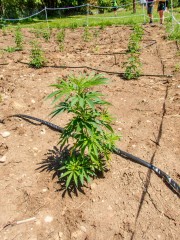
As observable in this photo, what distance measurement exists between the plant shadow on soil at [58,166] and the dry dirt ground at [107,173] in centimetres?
2

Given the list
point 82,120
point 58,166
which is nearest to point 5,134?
point 58,166

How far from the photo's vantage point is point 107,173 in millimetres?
3279

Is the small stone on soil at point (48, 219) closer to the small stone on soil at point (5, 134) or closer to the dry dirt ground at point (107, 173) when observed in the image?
the dry dirt ground at point (107, 173)

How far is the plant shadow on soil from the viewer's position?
3.07 m

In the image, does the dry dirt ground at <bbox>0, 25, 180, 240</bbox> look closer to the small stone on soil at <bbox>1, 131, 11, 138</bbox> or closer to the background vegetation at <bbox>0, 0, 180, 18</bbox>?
the small stone on soil at <bbox>1, 131, 11, 138</bbox>

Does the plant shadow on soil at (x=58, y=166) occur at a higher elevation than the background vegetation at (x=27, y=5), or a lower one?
lower

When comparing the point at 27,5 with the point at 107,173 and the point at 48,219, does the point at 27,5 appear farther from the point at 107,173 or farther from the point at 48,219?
the point at 48,219

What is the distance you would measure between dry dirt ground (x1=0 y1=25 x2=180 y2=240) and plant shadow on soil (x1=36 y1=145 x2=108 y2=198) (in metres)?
0.02

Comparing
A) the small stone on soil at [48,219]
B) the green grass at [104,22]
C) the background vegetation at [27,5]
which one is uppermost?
the background vegetation at [27,5]

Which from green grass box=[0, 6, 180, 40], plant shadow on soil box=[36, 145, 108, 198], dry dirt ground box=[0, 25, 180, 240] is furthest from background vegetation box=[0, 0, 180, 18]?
plant shadow on soil box=[36, 145, 108, 198]

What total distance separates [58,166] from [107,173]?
67 cm

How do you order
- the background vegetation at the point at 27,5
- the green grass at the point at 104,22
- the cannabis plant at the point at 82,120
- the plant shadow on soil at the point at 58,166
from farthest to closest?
the background vegetation at the point at 27,5 < the green grass at the point at 104,22 < the plant shadow on soil at the point at 58,166 < the cannabis plant at the point at 82,120

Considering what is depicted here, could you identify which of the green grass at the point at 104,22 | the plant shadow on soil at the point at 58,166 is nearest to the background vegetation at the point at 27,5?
the green grass at the point at 104,22

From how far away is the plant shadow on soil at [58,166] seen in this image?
3066 mm
